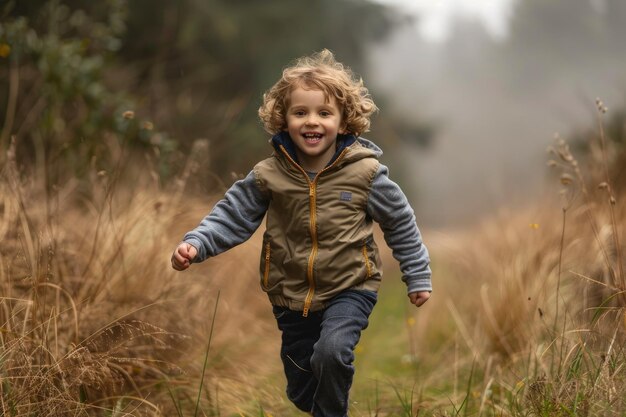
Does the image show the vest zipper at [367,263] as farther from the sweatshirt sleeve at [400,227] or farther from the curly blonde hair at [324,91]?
the curly blonde hair at [324,91]

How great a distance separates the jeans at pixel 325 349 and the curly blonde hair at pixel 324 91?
68 centimetres

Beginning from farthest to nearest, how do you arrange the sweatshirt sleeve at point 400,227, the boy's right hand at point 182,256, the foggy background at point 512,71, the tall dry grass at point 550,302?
the foggy background at point 512,71 < the sweatshirt sleeve at point 400,227 < the tall dry grass at point 550,302 < the boy's right hand at point 182,256

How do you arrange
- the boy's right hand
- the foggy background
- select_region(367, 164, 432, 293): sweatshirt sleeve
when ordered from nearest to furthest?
the boy's right hand → select_region(367, 164, 432, 293): sweatshirt sleeve → the foggy background

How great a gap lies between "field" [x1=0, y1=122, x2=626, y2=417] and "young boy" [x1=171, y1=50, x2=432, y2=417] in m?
0.38

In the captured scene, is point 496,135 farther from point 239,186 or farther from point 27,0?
point 239,186

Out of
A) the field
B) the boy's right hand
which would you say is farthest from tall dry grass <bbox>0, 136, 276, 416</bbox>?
the boy's right hand

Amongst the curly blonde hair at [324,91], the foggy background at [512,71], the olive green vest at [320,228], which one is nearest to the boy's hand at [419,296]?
the olive green vest at [320,228]

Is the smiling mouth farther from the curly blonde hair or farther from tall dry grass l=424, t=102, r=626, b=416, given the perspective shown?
tall dry grass l=424, t=102, r=626, b=416

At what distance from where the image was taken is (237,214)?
11.0 feet

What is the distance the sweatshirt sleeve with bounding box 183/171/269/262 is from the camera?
3322mm

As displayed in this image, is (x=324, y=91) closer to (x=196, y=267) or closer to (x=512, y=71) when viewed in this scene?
(x=196, y=267)

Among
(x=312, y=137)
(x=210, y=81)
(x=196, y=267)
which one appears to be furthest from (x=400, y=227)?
(x=210, y=81)

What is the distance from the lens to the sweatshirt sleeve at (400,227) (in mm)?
3291

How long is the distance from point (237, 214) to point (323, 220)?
362 mm
